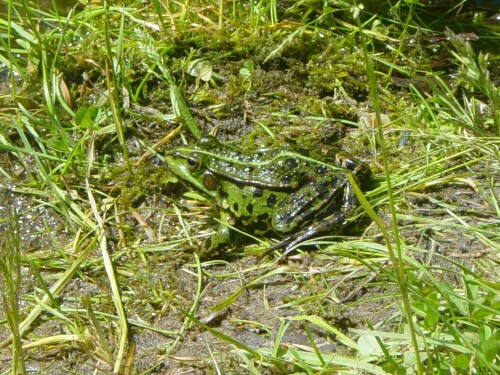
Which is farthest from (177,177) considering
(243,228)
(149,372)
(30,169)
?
(149,372)

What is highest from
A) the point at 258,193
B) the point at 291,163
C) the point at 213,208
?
the point at 291,163

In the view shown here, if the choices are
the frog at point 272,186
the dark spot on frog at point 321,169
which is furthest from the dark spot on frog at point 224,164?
the dark spot on frog at point 321,169

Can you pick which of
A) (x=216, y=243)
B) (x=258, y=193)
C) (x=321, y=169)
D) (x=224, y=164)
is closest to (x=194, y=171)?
(x=224, y=164)

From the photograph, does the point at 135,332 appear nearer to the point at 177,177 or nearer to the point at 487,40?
the point at 177,177

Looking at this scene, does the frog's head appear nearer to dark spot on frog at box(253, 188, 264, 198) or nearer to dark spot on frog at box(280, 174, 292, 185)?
dark spot on frog at box(253, 188, 264, 198)

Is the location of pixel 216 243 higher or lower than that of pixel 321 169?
lower

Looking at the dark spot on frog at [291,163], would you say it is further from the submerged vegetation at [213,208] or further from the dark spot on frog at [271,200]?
the submerged vegetation at [213,208]

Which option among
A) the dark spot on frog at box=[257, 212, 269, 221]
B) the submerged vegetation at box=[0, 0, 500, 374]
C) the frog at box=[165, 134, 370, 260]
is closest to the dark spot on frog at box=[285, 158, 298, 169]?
the frog at box=[165, 134, 370, 260]

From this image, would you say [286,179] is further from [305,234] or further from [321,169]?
[305,234]
